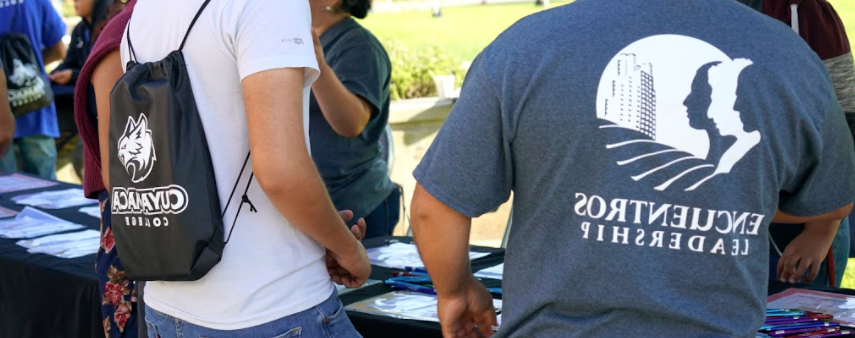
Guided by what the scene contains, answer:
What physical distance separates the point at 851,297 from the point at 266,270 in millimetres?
1319

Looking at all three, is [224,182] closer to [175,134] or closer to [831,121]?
[175,134]

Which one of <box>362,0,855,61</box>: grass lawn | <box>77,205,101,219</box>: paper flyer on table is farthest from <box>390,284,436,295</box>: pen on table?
<box>362,0,855,61</box>: grass lawn

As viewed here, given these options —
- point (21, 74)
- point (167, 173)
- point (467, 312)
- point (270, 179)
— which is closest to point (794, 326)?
point (467, 312)

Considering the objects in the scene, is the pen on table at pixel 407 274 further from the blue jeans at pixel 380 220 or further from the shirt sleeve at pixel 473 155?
the shirt sleeve at pixel 473 155

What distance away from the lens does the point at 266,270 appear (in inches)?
58.1

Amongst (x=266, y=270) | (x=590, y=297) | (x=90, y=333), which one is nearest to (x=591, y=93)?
(x=590, y=297)

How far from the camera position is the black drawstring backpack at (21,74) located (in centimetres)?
453

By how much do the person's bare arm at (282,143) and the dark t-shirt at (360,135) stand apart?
115 cm

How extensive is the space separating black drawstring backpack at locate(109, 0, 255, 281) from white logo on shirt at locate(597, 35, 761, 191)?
0.60 meters

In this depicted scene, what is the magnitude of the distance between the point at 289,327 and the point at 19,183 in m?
2.97

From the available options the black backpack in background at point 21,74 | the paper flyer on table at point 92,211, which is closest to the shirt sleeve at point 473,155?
the paper flyer on table at point 92,211

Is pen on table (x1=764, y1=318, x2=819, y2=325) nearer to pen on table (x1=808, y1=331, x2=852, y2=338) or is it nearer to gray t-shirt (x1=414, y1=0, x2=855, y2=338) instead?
pen on table (x1=808, y1=331, x2=852, y2=338)

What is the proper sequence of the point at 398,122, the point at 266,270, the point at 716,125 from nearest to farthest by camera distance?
the point at 716,125 < the point at 266,270 < the point at 398,122

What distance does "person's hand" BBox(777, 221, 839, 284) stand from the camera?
6.39 ft
